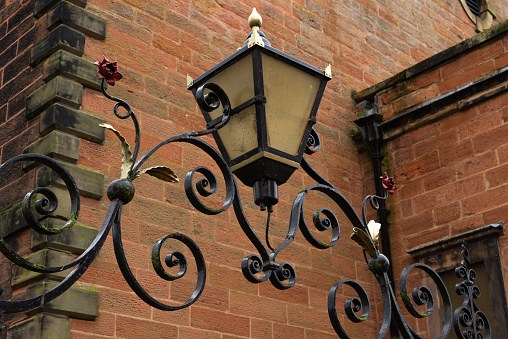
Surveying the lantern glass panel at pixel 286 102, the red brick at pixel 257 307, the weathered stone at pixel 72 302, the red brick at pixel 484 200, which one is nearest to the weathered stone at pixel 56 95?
the weathered stone at pixel 72 302

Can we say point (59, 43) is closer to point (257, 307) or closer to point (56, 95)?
point (56, 95)

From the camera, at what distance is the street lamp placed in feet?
9.46

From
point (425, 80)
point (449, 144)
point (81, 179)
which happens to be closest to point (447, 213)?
point (449, 144)

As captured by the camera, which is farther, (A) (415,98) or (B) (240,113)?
(A) (415,98)

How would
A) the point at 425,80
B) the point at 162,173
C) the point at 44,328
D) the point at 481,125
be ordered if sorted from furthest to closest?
the point at 425,80
the point at 481,125
the point at 44,328
the point at 162,173

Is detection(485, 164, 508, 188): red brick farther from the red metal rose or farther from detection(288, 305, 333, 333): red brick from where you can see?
the red metal rose

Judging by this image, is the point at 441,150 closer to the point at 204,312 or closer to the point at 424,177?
the point at 424,177

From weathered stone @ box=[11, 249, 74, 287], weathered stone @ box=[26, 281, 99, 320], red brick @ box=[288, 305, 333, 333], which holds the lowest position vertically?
weathered stone @ box=[26, 281, 99, 320]

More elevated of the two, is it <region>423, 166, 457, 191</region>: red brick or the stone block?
<region>423, 166, 457, 191</region>: red brick

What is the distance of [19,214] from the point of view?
15.7ft

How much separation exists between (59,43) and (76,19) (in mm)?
275

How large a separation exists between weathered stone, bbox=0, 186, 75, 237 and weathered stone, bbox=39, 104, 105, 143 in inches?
17.3

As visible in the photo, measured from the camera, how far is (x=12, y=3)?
19.6 ft

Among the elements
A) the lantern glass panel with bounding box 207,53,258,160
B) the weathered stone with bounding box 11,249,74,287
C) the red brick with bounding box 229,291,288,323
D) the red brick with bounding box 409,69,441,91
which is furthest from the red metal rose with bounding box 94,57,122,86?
the red brick with bounding box 409,69,441,91
